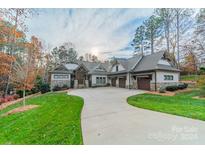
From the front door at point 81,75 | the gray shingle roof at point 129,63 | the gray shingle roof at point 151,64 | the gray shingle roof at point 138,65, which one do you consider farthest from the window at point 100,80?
the gray shingle roof at point 151,64

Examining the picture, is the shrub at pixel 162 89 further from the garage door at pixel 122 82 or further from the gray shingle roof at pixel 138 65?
the garage door at pixel 122 82

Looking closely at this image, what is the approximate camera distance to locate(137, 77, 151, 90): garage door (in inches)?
544

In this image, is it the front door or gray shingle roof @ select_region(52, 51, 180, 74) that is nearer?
gray shingle roof @ select_region(52, 51, 180, 74)

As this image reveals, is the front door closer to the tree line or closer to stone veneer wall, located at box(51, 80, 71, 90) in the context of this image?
stone veneer wall, located at box(51, 80, 71, 90)

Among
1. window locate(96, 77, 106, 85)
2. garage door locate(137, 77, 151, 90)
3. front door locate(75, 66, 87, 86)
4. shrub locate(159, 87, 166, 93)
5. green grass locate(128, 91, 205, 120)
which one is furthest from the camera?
window locate(96, 77, 106, 85)

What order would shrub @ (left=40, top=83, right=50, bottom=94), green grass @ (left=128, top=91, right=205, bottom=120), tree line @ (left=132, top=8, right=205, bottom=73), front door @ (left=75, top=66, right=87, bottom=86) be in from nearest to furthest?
green grass @ (left=128, top=91, right=205, bottom=120)
shrub @ (left=40, top=83, right=50, bottom=94)
tree line @ (left=132, top=8, right=205, bottom=73)
front door @ (left=75, top=66, right=87, bottom=86)

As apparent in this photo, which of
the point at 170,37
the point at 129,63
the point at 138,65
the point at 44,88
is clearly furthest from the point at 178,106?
the point at 170,37

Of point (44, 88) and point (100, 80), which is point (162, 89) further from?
point (44, 88)

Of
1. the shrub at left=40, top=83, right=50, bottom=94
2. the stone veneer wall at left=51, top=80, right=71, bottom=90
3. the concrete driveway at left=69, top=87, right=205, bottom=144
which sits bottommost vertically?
the concrete driveway at left=69, top=87, right=205, bottom=144

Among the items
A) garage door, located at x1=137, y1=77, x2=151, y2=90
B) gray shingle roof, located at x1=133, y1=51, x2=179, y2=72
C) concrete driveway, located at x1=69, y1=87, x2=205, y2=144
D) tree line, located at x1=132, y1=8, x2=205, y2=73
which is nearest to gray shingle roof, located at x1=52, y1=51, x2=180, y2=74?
gray shingle roof, located at x1=133, y1=51, x2=179, y2=72

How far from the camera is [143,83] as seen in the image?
14.3m

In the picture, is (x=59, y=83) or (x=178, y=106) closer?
(x=178, y=106)

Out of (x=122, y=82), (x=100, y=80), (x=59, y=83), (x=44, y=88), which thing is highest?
(x=100, y=80)
